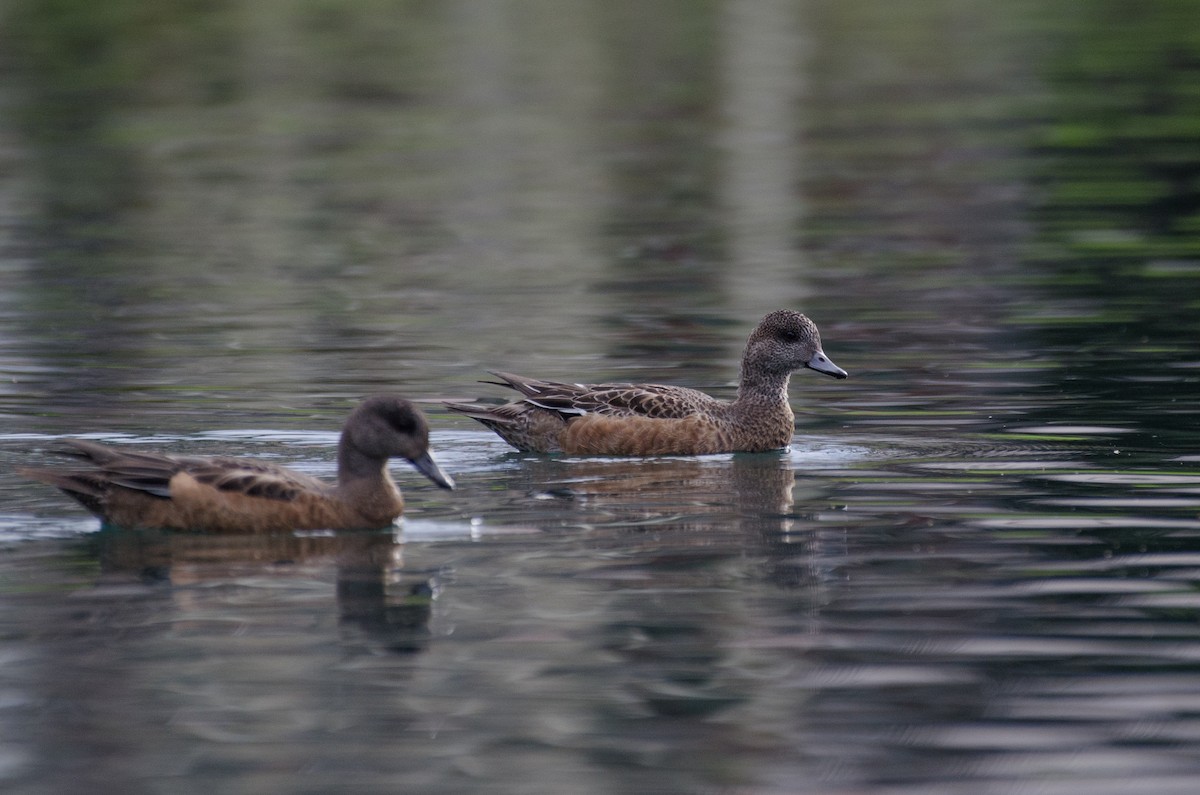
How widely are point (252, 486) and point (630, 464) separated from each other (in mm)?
3306

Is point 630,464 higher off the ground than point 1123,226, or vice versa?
point 1123,226

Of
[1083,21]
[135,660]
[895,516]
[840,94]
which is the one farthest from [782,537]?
[1083,21]

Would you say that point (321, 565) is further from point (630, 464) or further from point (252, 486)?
point (630, 464)

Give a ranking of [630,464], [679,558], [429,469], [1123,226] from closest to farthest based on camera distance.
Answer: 1. [679,558]
2. [429,469]
3. [630,464]
4. [1123,226]

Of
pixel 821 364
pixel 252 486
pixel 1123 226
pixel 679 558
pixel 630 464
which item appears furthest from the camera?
pixel 1123 226

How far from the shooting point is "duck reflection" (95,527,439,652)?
953cm

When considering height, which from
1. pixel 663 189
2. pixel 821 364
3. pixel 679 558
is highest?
pixel 663 189

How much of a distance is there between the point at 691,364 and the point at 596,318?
2655 millimetres

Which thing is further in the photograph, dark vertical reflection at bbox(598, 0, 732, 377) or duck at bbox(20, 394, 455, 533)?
dark vertical reflection at bbox(598, 0, 732, 377)

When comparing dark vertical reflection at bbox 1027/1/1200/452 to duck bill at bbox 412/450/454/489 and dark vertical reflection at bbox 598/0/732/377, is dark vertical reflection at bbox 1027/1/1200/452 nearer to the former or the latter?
dark vertical reflection at bbox 598/0/732/377

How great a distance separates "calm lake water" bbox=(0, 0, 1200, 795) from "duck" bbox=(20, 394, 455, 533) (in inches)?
7.0

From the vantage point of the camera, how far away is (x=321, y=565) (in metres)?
10.7

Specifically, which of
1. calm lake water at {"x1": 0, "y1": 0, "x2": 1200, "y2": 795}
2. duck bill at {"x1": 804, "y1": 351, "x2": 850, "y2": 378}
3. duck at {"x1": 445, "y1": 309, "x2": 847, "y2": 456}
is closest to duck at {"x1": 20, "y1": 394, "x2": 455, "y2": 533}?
calm lake water at {"x1": 0, "y1": 0, "x2": 1200, "y2": 795}

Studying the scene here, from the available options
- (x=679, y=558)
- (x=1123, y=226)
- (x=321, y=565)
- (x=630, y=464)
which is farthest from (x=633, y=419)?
(x=1123, y=226)
